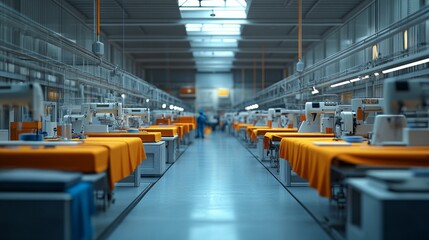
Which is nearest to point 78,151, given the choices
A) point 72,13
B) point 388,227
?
point 388,227

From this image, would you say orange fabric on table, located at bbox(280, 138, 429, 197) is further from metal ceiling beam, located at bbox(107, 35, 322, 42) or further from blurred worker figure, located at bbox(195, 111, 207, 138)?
blurred worker figure, located at bbox(195, 111, 207, 138)

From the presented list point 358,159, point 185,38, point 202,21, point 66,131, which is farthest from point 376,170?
point 185,38

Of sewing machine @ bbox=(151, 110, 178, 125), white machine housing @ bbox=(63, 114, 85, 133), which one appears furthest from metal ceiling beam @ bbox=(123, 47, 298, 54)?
white machine housing @ bbox=(63, 114, 85, 133)

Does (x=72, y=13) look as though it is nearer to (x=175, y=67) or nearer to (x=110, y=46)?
(x=110, y=46)

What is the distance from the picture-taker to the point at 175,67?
100 feet

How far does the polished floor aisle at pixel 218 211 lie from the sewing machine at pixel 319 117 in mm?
1308

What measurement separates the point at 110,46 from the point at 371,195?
1916 centimetres

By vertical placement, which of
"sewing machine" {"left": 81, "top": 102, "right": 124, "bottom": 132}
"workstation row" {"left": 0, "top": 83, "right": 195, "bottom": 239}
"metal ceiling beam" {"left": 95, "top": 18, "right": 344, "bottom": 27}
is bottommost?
"workstation row" {"left": 0, "top": 83, "right": 195, "bottom": 239}

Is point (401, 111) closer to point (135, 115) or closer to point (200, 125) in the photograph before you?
point (135, 115)

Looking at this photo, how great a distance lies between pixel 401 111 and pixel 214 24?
1274 cm

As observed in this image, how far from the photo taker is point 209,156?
13430mm

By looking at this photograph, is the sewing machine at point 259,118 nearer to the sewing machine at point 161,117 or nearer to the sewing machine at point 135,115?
the sewing machine at point 161,117

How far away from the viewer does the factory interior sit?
11.1 feet

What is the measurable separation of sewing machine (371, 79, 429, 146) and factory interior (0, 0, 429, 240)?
0.5 inches
